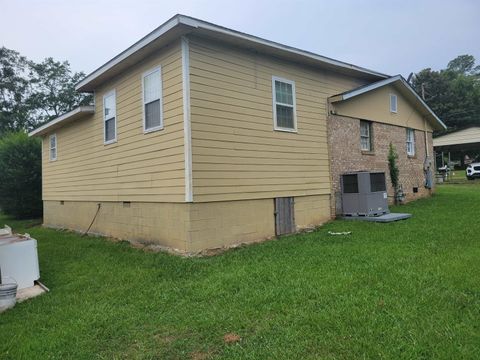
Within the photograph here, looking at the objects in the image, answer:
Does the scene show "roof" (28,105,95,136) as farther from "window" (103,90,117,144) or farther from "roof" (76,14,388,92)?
"window" (103,90,117,144)

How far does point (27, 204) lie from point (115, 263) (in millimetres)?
12330

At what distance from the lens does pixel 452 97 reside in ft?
138

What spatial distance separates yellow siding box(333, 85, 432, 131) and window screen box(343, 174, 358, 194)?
1.97 meters

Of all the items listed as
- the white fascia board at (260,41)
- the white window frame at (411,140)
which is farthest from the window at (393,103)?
the white fascia board at (260,41)

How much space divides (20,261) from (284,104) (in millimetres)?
6594

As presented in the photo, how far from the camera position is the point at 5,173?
1641cm

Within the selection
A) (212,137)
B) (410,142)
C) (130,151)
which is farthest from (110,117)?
(410,142)

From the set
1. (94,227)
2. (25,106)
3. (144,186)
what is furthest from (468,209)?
(25,106)

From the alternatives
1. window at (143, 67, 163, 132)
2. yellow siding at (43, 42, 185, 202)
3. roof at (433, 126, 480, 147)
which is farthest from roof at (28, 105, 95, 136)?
roof at (433, 126, 480, 147)

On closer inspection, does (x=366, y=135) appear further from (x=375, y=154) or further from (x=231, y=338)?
(x=231, y=338)

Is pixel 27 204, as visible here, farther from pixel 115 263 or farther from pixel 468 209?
pixel 468 209

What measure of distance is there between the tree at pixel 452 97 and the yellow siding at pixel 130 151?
127 feet

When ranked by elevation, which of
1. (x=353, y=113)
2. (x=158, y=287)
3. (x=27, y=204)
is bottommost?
(x=158, y=287)

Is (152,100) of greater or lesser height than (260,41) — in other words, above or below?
below
